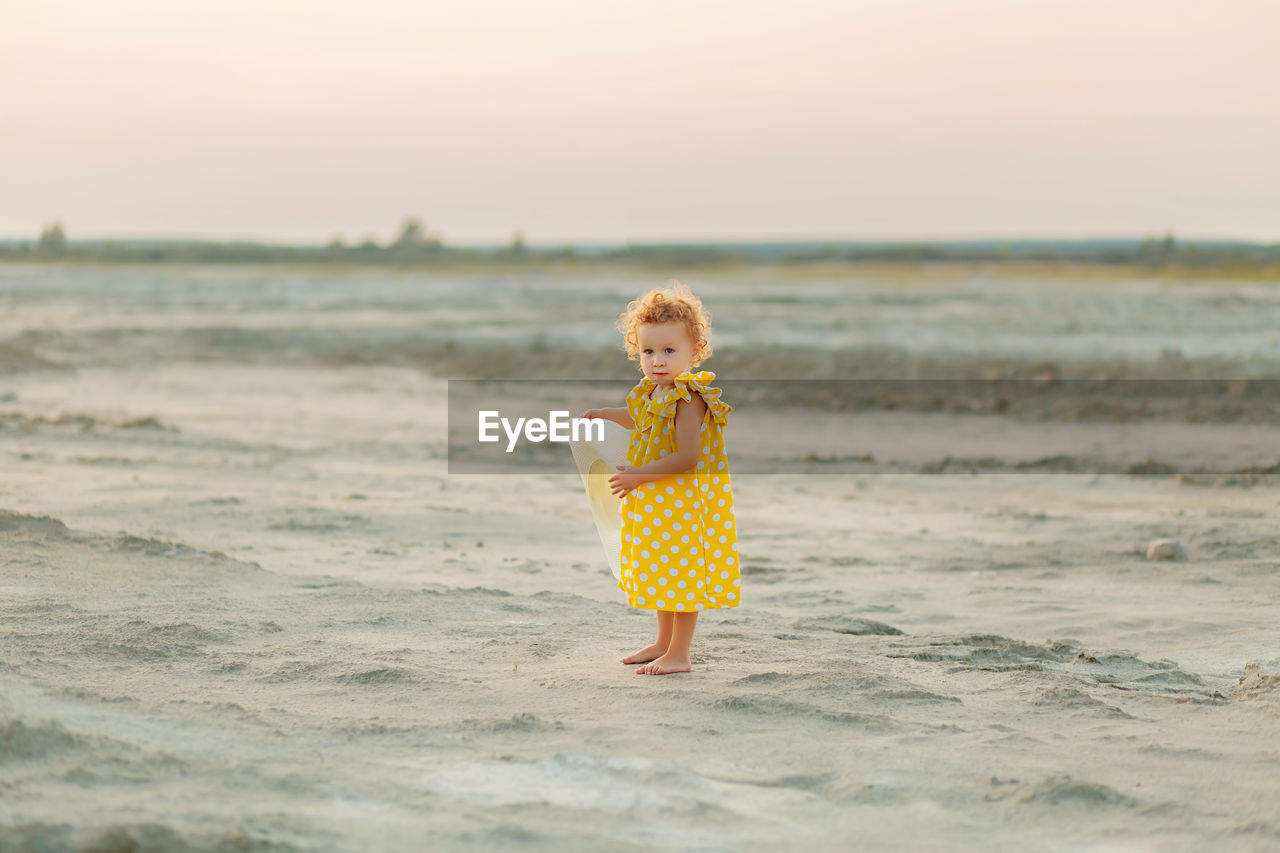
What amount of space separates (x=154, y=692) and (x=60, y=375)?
46.3 feet

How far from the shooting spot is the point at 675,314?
3994 millimetres

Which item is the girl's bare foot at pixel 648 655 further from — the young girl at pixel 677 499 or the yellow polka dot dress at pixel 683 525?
the yellow polka dot dress at pixel 683 525

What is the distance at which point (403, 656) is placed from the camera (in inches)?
158

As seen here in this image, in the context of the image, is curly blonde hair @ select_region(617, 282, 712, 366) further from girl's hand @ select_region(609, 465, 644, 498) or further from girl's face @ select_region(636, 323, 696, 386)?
girl's hand @ select_region(609, 465, 644, 498)

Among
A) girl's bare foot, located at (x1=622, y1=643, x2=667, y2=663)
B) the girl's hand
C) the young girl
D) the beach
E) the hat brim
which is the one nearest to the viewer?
the beach

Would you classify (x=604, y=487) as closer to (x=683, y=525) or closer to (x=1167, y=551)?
(x=683, y=525)

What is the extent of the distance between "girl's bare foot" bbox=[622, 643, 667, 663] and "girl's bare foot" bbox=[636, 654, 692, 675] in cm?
9

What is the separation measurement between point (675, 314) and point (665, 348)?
116 mm

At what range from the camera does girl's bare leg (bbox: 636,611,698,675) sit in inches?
154

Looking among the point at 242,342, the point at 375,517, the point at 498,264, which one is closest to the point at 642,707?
the point at 375,517

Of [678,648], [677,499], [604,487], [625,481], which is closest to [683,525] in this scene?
[677,499]

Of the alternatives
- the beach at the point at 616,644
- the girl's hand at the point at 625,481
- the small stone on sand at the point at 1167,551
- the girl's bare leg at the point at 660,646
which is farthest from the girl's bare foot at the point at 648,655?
the small stone on sand at the point at 1167,551

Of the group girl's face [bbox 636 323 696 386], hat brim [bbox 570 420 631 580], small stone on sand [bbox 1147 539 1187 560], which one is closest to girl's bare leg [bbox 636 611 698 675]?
hat brim [bbox 570 420 631 580]

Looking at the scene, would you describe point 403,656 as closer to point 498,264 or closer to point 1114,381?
point 1114,381
